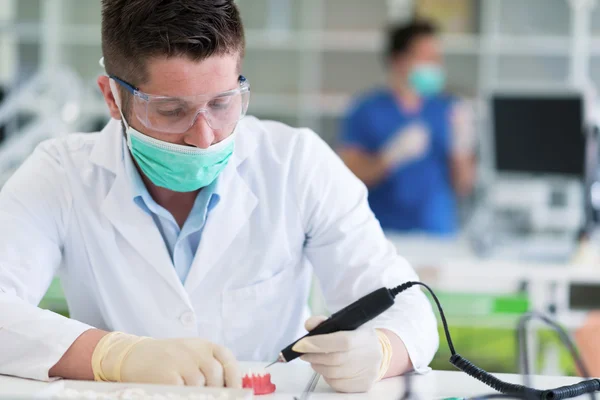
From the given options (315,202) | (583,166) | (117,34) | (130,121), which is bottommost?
(583,166)

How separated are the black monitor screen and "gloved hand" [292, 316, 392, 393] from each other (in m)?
2.12

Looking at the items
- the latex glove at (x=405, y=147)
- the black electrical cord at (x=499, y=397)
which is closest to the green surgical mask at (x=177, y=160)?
the black electrical cord at (x=499, y=397)

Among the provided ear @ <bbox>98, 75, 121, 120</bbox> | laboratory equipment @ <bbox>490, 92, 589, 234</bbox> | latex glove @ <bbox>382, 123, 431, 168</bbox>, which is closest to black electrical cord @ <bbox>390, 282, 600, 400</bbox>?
ear @ <bbox>98, 75, 121, 120</bbox>

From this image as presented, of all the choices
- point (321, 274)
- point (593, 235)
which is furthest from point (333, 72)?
point (321, 274)

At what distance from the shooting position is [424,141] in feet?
11.4

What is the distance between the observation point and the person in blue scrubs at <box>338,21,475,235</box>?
11.7 ft

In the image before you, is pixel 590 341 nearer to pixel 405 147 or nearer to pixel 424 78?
pixel 405 147

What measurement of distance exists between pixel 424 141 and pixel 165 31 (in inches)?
93.0

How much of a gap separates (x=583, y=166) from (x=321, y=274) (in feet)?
6.05

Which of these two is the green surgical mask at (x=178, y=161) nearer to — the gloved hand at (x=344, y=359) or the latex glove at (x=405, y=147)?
the gloved hand at (x=344, y=359)

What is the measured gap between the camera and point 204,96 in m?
1.26

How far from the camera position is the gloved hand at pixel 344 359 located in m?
1.10

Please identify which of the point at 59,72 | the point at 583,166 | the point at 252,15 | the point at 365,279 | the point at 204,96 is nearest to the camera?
the point at 204,96

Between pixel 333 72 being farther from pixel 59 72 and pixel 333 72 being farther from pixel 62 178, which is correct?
pixel 62 178
